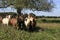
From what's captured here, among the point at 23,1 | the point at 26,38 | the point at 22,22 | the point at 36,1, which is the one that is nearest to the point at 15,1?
the point at 23,1

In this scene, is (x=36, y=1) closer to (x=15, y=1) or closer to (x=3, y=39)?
(x=15, y=1)

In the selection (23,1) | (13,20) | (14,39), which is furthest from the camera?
(23,1)

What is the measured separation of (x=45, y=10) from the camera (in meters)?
35.4

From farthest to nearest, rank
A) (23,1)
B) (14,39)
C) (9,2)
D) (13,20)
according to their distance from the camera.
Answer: (9,2)
(23,1)
(13,20)
(14,39)

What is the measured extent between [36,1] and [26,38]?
23996 mm

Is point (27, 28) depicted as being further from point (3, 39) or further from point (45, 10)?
point (45, 10)

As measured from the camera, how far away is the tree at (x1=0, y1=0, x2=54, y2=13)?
31.3 meters

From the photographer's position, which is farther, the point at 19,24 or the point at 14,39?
the point at 19,24

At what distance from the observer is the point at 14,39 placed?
36.1 feet

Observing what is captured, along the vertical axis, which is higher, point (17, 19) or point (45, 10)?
point (17, 19)

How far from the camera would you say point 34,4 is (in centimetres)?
3406

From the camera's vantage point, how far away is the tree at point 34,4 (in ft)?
103

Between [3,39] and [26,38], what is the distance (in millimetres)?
1170

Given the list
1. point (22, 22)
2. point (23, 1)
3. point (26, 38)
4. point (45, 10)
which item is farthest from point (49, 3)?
point (26, 38)
